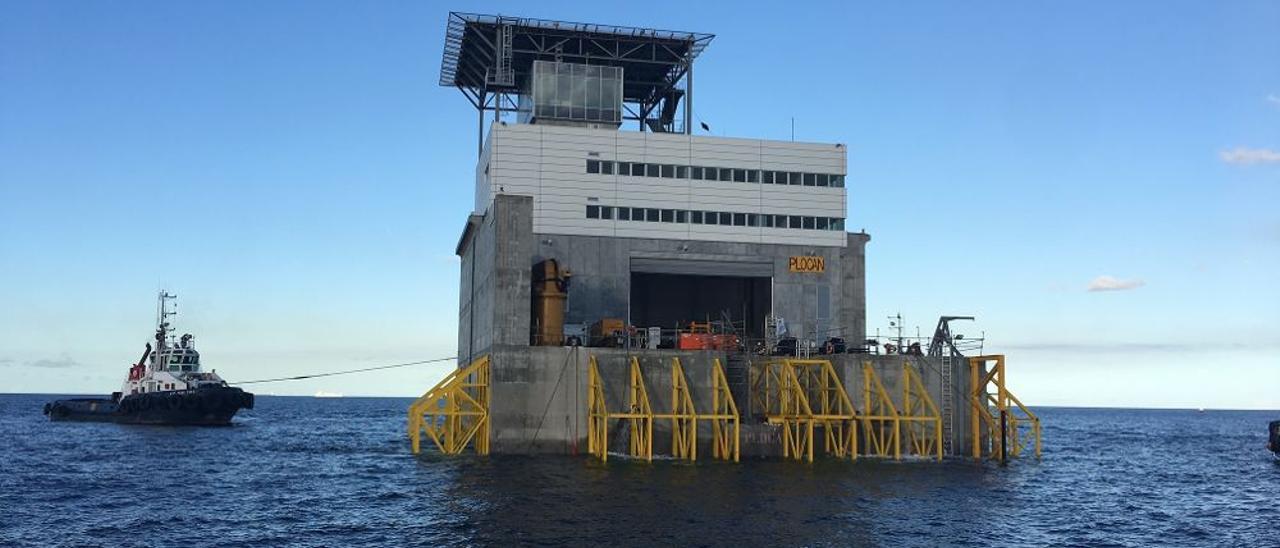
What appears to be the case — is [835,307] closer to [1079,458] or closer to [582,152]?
[582,152]

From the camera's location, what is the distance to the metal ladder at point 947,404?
2362 inches

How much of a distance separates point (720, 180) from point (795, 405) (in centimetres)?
1550

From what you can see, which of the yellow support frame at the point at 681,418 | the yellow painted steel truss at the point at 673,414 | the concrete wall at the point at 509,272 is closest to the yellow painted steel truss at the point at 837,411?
the yellow painted steel truss at the point at 673,414

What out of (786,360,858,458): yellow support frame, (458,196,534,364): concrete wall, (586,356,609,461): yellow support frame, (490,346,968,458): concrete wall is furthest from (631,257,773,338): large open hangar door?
(586,356,609,461): yellow support frame

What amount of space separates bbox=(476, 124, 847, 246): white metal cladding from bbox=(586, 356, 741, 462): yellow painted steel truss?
12484 mm

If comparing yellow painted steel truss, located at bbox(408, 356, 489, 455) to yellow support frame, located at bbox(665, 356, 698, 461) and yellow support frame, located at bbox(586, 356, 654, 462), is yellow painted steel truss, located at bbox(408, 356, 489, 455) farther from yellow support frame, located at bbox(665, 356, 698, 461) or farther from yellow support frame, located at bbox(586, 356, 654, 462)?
yellow support frame, located at bbox(665, 356, 698, 461)

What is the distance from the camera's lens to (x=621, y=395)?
5856 centimetres

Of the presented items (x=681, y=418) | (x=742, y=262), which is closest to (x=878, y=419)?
(x=681, y=418)

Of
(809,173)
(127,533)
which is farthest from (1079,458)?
(127,533)

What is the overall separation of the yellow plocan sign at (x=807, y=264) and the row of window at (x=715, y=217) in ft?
6.39

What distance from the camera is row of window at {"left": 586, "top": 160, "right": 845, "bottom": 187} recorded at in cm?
6862

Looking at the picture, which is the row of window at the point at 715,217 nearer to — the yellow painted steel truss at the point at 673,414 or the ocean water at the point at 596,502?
the yellow painted steel truss at the point at 673,414

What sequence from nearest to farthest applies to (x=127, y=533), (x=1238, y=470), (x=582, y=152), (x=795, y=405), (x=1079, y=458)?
(x=127, y=533), (x=795, y=405), (x=582, y=152), (x=1238, y=470), (x=1079, y=458)

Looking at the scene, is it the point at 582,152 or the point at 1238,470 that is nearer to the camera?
the point at 582,152
